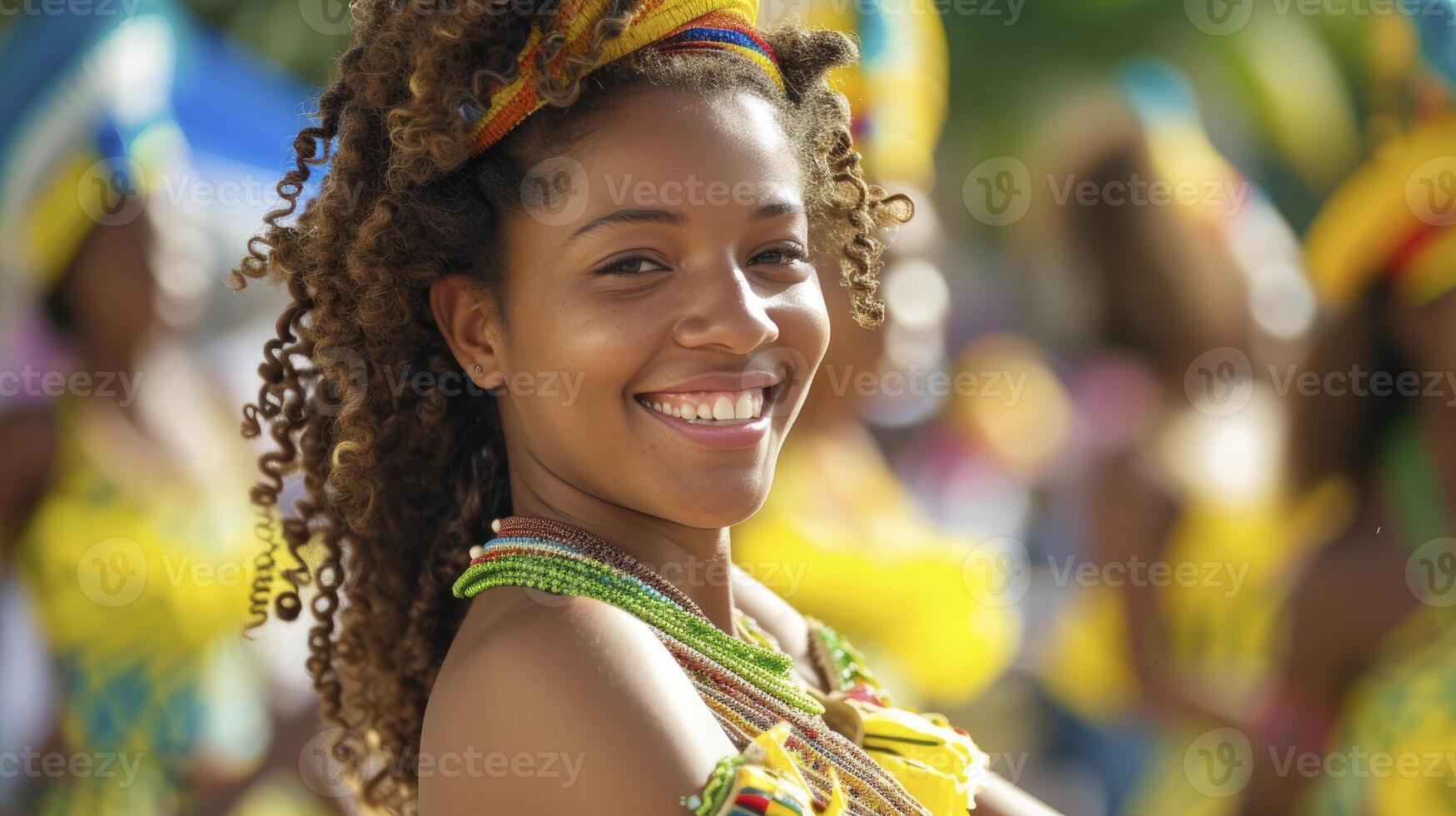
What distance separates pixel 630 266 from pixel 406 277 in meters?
0.33

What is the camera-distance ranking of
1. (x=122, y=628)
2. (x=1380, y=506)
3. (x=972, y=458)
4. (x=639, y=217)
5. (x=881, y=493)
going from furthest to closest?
(x=972, y=458) < (x=1380, y=506) < (x=881, y=493) < (x=122, y=628) < (x=639, y=217)

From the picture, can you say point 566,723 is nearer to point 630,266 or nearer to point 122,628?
point 630,266

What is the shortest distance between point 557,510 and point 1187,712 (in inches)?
137

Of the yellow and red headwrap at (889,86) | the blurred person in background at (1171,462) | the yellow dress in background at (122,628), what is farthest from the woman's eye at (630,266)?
the blurred person in background at (1171,462)

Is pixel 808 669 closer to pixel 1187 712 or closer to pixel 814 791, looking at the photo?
pixel 814 791

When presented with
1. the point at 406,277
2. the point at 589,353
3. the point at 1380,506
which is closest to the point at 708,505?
the point at 589,353

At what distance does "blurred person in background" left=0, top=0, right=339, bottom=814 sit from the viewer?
3641 mm

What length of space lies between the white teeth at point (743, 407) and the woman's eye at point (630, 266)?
0.59 feet

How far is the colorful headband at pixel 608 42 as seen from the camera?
159cm

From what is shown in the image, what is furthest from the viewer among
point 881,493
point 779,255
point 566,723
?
point 881,493

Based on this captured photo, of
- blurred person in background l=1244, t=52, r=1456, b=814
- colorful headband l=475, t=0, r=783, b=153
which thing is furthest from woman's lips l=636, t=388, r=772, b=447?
blurred person in background l=1244, t=52, r=1456, b=814

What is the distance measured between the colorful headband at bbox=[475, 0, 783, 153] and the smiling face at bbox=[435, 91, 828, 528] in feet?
0.22

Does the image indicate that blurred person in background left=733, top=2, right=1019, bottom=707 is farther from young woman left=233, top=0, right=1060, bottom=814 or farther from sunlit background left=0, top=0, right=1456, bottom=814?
young woman left=233, top=0, right=1060, bottom=814

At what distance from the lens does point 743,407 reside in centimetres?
163
